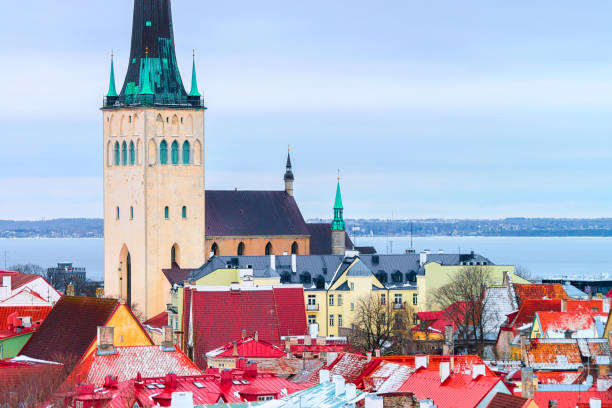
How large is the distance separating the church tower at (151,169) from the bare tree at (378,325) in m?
18.3

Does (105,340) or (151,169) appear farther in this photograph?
(151,169)

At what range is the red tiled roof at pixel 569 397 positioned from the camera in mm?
45772

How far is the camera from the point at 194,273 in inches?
4114

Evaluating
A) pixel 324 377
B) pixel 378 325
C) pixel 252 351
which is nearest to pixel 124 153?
pixel 378 325

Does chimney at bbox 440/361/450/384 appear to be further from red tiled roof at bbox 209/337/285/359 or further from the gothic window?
the gothic window

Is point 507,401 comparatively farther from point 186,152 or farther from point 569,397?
point 186,152

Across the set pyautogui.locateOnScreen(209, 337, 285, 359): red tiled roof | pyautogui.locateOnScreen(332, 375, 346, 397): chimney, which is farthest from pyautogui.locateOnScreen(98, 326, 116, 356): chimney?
pyautogui.locateOnScreen(332, 375, 346, 397): chimney

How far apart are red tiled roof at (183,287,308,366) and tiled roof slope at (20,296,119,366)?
44.3 feet

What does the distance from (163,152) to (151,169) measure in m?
1.41

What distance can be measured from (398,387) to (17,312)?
31.4 m

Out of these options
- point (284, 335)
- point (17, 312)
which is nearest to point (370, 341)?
point (284, 335)

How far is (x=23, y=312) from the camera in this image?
75938 mm

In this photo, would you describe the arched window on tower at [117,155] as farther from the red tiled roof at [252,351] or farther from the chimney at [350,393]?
the chimney at [350,393]

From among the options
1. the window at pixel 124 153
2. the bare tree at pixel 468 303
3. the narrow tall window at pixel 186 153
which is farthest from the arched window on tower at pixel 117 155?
the bare tree at pixel 468 303
